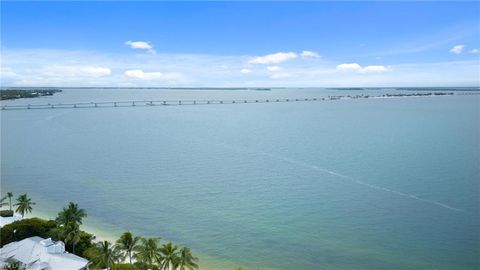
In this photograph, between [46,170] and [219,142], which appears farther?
[219,142]

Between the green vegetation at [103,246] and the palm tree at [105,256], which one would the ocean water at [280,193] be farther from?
the palm tree at [105,256]

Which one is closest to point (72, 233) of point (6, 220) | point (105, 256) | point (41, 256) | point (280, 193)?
point (41, 256)

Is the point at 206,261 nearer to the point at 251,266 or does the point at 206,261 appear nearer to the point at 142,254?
the point at 251,266

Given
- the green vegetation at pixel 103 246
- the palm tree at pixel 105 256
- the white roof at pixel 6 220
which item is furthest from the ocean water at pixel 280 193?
the palm tree at pixel 105 256

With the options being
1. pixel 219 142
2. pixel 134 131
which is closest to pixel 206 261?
pixel 219 142

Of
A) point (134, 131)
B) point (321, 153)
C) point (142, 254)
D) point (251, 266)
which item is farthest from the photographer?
point (134, 131)

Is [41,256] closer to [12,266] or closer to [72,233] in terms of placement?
[12,266]
